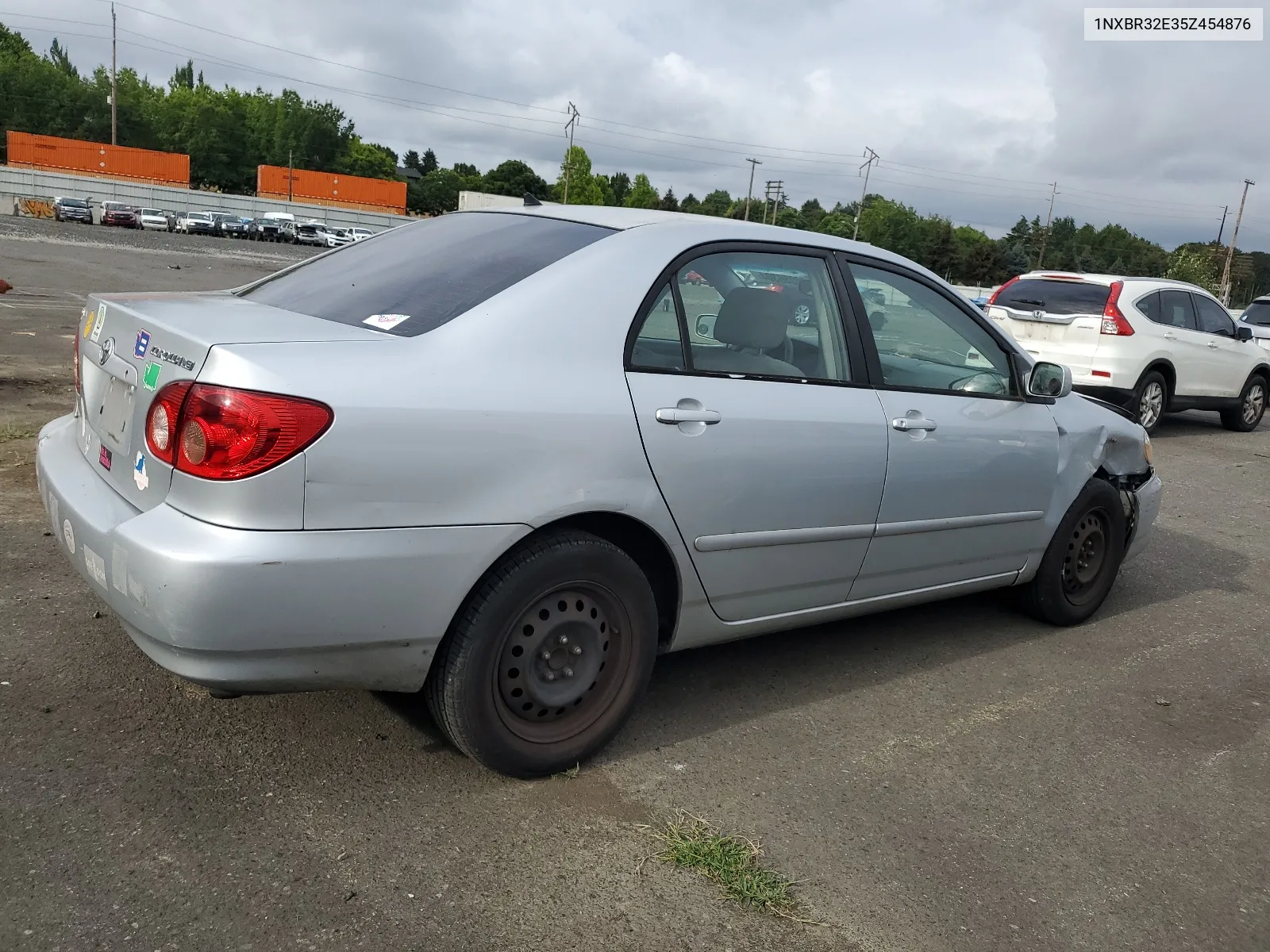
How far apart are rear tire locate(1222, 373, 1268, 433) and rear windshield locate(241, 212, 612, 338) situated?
1161cm

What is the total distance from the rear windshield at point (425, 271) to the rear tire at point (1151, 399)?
9.16 metres

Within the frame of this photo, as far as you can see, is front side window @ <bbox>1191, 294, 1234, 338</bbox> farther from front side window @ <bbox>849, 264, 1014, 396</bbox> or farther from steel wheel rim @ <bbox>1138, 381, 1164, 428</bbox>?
front side window @ <bbox>849, 264, 1014, 396</bbox>

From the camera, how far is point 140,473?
269 centimetres

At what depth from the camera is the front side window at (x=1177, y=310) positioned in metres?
11.2

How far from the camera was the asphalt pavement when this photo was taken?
2449 millimetres

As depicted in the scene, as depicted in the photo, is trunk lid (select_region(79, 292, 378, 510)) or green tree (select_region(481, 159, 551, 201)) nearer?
trunk lid (select_region(79, 292, 378, 510))

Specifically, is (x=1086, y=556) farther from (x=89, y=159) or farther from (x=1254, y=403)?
(x=89, y=159)

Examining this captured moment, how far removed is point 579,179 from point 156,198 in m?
39.6

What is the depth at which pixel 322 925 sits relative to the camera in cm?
235

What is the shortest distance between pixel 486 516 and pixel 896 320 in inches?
79.8

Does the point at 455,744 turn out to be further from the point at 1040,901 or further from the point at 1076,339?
the point at 1076,339

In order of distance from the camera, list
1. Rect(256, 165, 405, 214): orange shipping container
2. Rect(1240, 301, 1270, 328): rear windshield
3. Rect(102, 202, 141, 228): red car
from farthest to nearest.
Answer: Rect(256, 165, 405, 214): orange shipping container
Rect(102, 202, 141, 228): red car
Rect(1240, 301, 1270, 328): rear windshield

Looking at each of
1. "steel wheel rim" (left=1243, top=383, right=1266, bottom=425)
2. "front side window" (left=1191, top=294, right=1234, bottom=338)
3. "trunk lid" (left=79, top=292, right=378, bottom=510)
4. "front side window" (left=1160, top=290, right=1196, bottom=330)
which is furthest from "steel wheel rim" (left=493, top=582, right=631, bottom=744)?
"steel wheel rim" (left=1243, top=383, right=1266, bottom=425)

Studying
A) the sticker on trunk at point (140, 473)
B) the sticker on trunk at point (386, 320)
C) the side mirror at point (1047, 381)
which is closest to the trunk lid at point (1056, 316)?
the side mirror at point (1047, 381)
